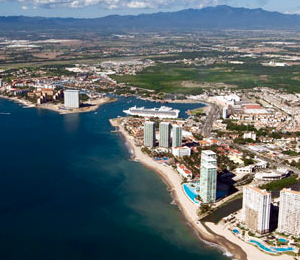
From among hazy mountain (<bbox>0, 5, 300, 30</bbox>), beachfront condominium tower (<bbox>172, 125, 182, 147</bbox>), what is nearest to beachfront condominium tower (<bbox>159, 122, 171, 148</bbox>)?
beachfront condominium tower (<bbox>172, 125, 182, 147</bbox>)

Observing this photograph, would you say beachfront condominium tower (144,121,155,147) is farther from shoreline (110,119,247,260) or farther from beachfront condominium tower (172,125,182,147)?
beachfront condominium tower (172,125,182,147)

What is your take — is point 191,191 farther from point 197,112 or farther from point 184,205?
point 197,112

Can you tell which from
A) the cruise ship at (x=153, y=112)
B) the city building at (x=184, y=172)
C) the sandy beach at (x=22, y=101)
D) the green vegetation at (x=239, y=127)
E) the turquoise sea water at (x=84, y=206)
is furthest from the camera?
the sandy beach at (x=22, y=101)

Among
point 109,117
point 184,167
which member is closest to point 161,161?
point 184,167

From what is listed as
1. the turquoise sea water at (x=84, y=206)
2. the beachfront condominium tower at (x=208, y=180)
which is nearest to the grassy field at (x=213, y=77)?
the turquoise sea water at (x=84, y=206)

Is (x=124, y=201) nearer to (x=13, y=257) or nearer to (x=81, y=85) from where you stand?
(x=13, y=257)

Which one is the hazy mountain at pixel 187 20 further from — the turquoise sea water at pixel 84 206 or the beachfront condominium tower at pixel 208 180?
the beachfront condominium tower at pixel 208 180
